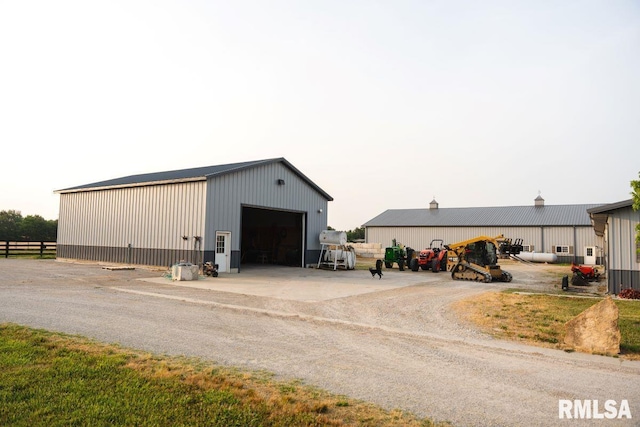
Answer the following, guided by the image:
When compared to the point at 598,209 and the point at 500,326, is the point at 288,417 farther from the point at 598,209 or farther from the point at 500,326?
the point at 598,209

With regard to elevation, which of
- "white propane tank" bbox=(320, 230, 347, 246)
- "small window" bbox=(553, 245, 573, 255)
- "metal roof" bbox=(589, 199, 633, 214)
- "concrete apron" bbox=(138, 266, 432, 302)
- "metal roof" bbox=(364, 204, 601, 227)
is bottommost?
"concrete apron" bbox=(138, 266, 432, 302)

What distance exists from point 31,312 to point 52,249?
32.8m

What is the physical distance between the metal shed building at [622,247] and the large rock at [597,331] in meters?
9.25

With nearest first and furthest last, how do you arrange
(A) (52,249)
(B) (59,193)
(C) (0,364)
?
(C) (0,364), (B) (59,193), (A) (52,249)

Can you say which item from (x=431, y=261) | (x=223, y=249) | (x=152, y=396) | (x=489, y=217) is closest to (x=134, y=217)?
(x=223, y=249)

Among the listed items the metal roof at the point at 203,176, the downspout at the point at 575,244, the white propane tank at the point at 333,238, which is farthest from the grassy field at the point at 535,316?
the downspout at the point at 575,244

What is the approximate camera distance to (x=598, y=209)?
52.7 feet

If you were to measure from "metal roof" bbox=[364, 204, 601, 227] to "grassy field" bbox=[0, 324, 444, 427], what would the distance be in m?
43.3

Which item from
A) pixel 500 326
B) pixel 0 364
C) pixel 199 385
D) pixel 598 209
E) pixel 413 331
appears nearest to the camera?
pixel 199 385

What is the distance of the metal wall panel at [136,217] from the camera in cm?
2230

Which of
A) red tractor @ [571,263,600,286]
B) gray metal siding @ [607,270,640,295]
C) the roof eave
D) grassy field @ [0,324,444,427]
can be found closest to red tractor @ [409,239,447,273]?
red tractor @ [571,263,600,286]

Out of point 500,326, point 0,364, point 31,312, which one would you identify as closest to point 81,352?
point 0,364

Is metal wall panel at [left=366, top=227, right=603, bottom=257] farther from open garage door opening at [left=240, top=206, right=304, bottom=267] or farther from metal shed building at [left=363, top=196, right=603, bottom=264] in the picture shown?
open garage door opening at [left=240, top=206, right=304, bottom=267]

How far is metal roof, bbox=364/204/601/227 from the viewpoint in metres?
42.8
